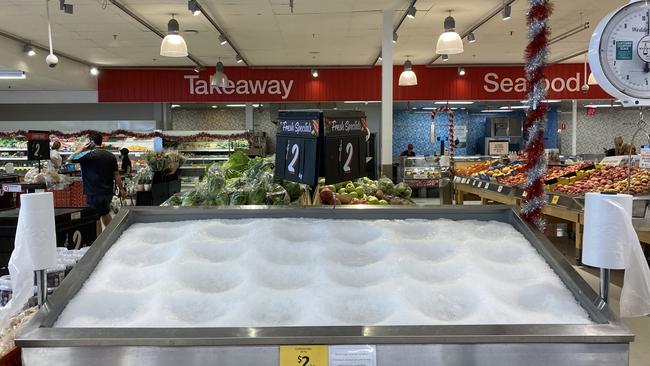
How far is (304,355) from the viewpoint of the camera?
3.92ft

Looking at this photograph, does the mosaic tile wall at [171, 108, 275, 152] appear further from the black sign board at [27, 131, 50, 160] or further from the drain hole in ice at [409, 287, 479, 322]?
the drain hole in ice at [409, 287, 479, 322]

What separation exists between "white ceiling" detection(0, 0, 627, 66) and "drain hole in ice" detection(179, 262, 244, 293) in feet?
21.3

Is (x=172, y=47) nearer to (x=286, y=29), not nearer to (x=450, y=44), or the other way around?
(x=286, y=29)

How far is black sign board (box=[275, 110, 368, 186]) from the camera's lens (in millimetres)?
2041

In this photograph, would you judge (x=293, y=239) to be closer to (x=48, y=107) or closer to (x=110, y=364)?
(x=110, y=364)

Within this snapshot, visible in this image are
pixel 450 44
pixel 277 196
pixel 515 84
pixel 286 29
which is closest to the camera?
pixel 277 196

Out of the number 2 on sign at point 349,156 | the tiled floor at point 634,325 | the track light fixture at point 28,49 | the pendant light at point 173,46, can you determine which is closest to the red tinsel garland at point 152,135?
the track light fixture at point 28,49

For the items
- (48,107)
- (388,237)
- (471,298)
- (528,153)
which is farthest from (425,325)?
(48,107)

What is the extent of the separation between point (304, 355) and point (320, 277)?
1.22 feet

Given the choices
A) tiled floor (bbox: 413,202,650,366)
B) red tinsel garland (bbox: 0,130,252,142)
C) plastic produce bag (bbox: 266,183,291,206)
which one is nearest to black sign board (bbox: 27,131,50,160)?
red tinsel garland (bbox: 0,130,252,142)

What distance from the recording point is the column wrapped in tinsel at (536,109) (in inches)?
69.9

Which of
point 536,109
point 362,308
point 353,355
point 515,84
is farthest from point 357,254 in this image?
point 515,84

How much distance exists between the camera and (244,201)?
2834 millimetres

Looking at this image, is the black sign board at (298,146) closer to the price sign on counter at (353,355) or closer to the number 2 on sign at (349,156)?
the number 2 on sign at (349,156)
